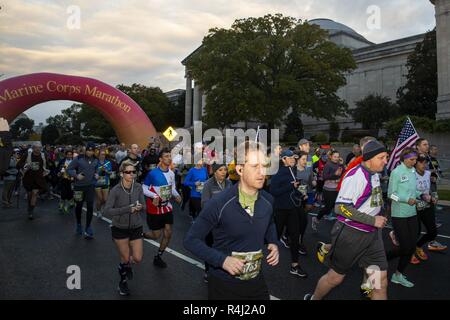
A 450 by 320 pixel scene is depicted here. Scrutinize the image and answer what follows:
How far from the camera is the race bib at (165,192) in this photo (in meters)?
6.01

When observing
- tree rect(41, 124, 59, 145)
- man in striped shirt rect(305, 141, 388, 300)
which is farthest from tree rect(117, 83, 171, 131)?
man in striped shirt rect(305, 141, 388, 300)

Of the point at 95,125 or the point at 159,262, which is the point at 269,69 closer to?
the point at 159,262

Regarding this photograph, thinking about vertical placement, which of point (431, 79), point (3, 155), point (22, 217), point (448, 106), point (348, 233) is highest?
point (431, 79)

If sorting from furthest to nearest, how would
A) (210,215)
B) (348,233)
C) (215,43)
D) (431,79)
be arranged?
(431,79), (215,43), (348,233), (210,215)

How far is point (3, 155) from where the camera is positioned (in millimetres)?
6320

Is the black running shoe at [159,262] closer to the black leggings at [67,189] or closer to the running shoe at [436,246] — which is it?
the running shoe at [436,246]

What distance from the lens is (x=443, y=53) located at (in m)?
34.2

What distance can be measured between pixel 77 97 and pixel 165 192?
1766 centimetres

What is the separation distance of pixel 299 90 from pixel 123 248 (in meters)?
29.2

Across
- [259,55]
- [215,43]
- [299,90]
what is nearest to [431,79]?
[299,90]

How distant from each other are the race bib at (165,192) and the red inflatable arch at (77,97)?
54.1ft

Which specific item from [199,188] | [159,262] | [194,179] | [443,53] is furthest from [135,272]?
[443,53]

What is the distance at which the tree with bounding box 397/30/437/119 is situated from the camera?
40.1m

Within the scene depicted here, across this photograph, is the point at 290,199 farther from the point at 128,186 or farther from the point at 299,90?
the point at 299,90
